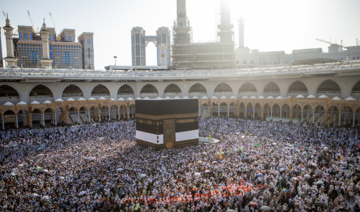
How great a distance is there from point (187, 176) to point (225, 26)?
175ft

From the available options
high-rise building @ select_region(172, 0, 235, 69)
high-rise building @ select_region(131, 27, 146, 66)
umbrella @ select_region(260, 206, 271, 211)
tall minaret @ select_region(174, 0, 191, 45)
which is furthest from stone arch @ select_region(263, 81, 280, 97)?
high-rise building @ select_region(131, 27, 146, 66)

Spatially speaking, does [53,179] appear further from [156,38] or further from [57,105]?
[156,38]

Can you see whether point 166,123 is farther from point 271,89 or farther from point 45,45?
point 45,45

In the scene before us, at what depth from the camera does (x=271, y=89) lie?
127 ft

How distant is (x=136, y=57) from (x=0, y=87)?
419 ft

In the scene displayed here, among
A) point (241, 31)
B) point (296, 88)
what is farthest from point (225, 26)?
point (296, 88)

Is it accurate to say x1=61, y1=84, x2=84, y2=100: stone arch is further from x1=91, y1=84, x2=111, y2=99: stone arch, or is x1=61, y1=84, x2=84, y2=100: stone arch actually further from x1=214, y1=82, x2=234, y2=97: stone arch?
x1=214, y1=82, x2=234, y2=97: stone arch

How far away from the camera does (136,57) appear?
157 meters

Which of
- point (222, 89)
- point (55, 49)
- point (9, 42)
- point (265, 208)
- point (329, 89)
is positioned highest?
point (55, 49)

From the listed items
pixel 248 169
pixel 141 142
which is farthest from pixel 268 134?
pixel 141 142

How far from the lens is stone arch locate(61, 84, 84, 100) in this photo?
36.7 meters

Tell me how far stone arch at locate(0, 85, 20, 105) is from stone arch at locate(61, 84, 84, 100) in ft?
19.6

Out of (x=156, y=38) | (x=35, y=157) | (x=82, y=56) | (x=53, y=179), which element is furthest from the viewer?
(x=156, y=38)

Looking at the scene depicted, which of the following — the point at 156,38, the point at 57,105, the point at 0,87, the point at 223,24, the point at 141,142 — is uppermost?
the point at 156,38
